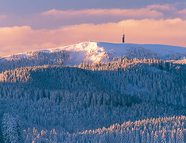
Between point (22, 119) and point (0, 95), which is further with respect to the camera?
point (0, 95)

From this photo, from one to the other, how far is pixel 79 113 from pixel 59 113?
11.8m

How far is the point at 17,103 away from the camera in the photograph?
7594 inches

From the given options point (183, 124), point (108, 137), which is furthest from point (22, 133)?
point (183, 124)

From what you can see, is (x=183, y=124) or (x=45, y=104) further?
(x=45, y=104)

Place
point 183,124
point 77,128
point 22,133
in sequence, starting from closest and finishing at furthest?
point 22,133, point 183,124, point 77,128

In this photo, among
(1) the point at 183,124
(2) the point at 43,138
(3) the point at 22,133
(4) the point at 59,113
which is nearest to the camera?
(2) the point at 43,138

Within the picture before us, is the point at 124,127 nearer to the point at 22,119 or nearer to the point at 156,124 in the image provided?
the point at 156,124

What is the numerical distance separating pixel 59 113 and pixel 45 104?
1389 cm

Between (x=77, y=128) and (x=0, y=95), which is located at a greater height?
(x=0, y=95)

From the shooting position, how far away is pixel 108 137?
124 meters

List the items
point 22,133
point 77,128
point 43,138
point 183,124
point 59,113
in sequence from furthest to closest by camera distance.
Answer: point 59,113 → point 77,128 → point 183,124 → point 22,133 → point 43,138

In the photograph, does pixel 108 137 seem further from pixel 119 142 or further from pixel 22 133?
pixel 22 133

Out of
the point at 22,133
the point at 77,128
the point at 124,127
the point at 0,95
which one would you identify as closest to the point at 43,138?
the point at 22,133

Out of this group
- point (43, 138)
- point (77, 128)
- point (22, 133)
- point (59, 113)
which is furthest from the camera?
point (59, 113)
